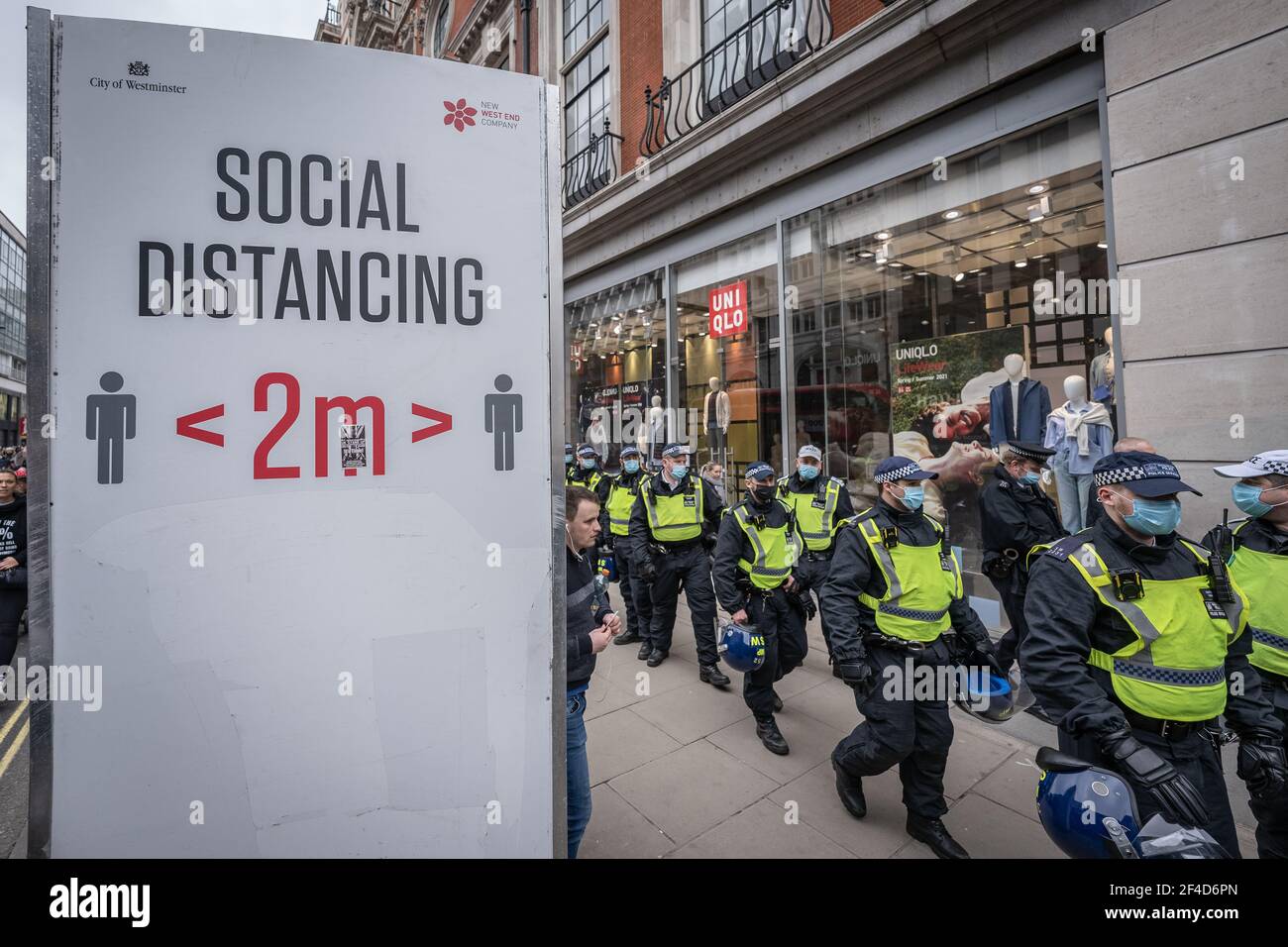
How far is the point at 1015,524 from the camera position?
5.03 metres

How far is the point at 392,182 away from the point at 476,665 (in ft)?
5.05

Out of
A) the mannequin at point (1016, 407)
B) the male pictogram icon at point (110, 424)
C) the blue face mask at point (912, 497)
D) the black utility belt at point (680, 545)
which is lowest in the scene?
the black utility belt at point (680, 545)

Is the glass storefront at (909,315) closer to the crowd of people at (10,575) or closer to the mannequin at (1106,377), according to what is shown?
the mannequin at (1106,377)

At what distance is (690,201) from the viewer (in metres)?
10.5

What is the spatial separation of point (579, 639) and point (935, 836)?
2362mm

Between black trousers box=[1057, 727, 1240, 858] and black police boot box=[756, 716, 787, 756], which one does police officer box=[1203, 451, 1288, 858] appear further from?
black police boot box=[756, 716, 787, 756]

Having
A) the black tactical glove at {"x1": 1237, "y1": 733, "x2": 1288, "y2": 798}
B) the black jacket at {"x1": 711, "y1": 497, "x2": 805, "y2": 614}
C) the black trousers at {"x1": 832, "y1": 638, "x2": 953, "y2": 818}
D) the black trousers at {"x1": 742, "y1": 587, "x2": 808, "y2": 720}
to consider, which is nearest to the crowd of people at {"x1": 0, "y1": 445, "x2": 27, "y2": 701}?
the black jacket at {"x1": 711, "y1": 497, "x2": 805, "y2": 614}

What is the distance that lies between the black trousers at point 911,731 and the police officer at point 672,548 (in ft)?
7.98

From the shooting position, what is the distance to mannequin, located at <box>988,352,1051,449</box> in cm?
636

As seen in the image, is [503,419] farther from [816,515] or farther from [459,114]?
[816,515]

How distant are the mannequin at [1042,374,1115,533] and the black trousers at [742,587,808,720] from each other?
323 centimetres

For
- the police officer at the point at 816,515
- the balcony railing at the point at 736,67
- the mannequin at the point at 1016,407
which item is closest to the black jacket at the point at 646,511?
the police officer at the point at 816,515

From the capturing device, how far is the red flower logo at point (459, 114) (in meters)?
1.91
